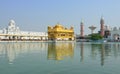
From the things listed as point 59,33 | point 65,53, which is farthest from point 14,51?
point 59,33

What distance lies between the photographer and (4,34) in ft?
222

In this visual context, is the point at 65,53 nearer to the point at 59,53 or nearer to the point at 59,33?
the point at 59,53

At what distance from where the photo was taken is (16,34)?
70812 mm

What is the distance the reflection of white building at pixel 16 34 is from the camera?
68706 mm

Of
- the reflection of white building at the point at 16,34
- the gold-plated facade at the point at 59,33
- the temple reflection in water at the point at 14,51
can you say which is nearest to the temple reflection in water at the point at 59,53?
the temple reflection in water at the point at 14,51

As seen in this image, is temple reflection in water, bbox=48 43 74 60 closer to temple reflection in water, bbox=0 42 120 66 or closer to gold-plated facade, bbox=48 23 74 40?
temple reflection in water, bbox=0 42 120 66

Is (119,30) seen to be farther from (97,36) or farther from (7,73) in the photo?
(7,73)

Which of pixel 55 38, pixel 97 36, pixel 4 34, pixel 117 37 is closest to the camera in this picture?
pixel 4 34

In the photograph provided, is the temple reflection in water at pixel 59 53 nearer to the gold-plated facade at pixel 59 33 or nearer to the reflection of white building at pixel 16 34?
the reflection of white building at pixel 16 34

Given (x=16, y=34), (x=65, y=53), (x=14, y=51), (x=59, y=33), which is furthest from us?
(x=59, y=33)

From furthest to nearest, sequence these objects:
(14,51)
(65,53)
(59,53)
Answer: (14,51) < (65,53) < (59,53)

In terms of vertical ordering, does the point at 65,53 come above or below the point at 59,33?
below

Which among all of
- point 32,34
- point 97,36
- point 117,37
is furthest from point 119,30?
point 32,34

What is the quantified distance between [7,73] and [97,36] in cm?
7764
